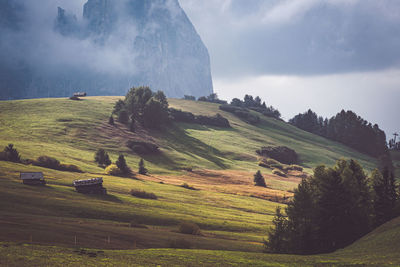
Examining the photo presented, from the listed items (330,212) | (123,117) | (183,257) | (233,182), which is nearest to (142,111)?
(123,117)

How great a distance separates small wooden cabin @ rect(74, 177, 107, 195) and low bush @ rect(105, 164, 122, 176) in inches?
919

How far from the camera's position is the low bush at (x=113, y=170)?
292 ft

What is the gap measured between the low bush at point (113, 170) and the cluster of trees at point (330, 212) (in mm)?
45372

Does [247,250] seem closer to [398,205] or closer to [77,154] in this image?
[398,205]

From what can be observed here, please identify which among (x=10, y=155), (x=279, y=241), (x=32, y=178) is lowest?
(x=279, y=241)

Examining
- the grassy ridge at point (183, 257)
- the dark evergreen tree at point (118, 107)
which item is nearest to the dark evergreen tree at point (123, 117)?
the dark evergreen tree at point (118, 107)

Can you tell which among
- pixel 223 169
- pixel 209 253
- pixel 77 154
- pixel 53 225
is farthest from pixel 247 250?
pixel 223 169

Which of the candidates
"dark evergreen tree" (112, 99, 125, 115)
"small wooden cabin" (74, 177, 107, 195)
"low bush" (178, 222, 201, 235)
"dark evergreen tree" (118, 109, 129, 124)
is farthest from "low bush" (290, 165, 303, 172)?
"low bush" (178, 222, 201, 235)

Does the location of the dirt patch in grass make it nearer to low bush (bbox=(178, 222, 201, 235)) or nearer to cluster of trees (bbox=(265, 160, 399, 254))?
cluster of trees (bbox=(265, 160, 399, 254))

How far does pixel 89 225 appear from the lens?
4347 cm

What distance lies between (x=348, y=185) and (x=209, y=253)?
28.2m

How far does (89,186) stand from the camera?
65000 millimetres

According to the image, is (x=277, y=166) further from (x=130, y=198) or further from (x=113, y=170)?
(x=130, y=198)

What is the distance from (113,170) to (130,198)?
24639 millimetres
